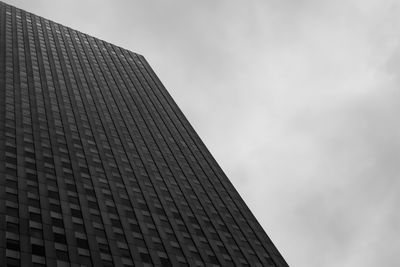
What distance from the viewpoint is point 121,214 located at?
7500 cm

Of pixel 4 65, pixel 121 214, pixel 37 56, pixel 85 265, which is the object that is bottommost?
pixel 85 265

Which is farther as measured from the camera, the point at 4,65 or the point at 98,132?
the point at 4,65

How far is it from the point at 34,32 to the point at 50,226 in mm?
86444

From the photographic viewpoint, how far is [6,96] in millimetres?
94688

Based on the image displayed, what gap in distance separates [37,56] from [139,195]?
176 ft

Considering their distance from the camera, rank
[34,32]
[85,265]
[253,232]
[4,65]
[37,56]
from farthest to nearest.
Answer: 1. [34,32]
2. [37,56]
3. [4,65]
4. [253,232]
5. [85,265]

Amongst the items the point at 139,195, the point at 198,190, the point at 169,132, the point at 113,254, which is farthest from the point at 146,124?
the point at 113,254

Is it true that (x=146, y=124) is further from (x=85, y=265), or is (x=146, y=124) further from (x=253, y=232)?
(x=85, y=265)

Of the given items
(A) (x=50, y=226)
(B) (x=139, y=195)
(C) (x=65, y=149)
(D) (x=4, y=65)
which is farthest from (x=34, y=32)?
(A) (x=50, y=226)

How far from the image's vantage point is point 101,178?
82.6m

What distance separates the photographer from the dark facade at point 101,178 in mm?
65000

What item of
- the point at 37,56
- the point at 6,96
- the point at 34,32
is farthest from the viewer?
the point at 34,32

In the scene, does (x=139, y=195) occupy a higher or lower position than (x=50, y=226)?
higher

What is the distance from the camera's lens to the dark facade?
65000 millimetres
